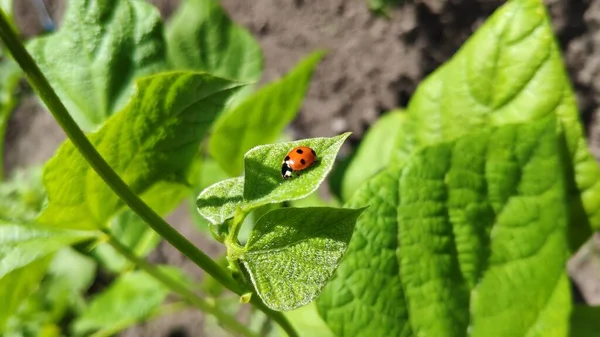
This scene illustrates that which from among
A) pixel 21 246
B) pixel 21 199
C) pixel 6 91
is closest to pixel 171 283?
pixel 21 246

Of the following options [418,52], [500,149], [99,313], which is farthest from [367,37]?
[500,149]

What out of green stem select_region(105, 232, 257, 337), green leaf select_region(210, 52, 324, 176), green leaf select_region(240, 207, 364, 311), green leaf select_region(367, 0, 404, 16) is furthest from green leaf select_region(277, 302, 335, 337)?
green leaf select_region(367, 0, 404, 16)

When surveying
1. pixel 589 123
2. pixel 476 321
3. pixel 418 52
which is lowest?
pixel 589 123

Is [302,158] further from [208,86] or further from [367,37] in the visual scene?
[367,37]

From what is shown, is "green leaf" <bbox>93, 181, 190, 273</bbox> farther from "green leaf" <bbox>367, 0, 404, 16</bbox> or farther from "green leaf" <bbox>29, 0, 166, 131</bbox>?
"green leaf" <bbox>367, 0, 404, 16</bbox>

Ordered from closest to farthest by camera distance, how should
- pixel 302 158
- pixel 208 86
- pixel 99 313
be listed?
pixel 302 158
pixel 208 86
pixel 99 313

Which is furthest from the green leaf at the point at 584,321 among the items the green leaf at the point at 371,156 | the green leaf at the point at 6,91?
the green leaf at the point at 6,91

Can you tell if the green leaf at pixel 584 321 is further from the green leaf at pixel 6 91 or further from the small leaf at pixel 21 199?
the small leaf at pixel 21 199
